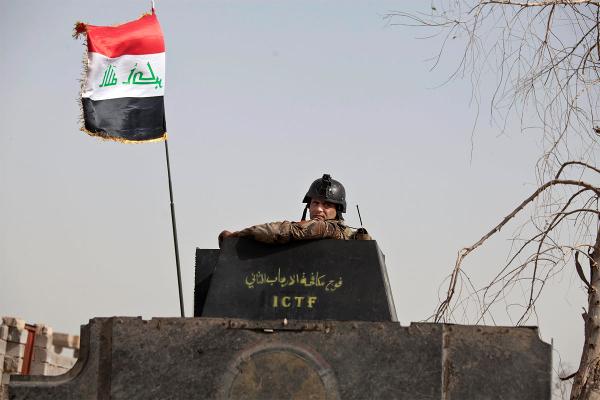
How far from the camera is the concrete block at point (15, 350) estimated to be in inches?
803

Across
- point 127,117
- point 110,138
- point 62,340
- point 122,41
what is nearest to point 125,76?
point 122,41

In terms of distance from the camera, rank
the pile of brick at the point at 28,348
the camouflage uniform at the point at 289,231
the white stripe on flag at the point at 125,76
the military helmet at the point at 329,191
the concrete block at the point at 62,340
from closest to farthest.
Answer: the camouflage uniform at the point at 289,231, the military helmet at the point at 329,191, the white stripe on flag at the point at 125,76, the pile of brick at the point at 28,348, the concrete block at the point at 62,340

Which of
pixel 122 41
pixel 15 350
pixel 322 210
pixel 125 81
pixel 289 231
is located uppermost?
pixel 122 41

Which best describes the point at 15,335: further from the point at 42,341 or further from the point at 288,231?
the point at 288,231

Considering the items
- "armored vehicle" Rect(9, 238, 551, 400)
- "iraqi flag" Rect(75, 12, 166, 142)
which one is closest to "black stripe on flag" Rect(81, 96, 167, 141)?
"iraqi flag" Rect(75, 12, 166, 142)

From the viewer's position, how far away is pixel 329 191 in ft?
29.9

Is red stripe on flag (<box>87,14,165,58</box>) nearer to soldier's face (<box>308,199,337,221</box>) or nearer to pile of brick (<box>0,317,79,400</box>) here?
soldier's face (<box>308,199,337,221</box>)

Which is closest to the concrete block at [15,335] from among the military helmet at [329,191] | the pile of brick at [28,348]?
the pile of brick at [28,348]

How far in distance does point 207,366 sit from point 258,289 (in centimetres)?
73

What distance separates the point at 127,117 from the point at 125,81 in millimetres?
664

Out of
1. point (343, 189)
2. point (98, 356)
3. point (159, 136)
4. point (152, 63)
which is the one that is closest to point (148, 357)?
point (98, 356)

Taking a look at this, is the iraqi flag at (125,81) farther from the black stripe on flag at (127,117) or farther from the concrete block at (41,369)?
the concrete block at (41,369)

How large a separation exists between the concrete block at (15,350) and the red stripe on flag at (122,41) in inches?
285

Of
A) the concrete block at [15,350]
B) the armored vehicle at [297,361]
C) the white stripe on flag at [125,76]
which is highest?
the white stripe on flag at [125,76]
